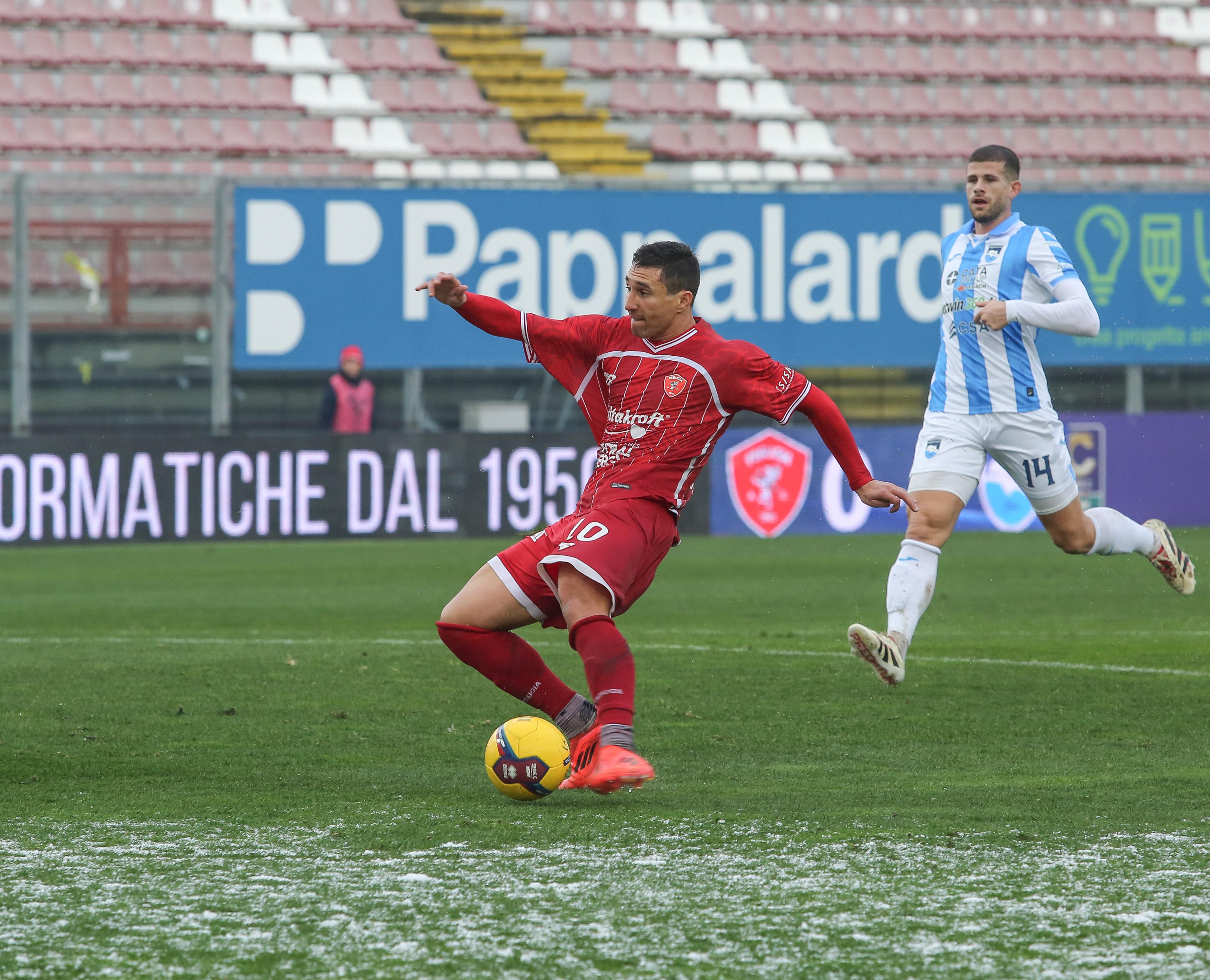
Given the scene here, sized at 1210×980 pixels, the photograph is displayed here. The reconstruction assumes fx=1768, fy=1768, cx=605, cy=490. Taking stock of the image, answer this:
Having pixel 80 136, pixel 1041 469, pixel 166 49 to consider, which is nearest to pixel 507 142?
pixel 166 49

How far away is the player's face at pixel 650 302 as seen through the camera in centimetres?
473

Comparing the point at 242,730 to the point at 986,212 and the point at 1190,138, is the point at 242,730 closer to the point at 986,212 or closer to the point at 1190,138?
the point at 986,212

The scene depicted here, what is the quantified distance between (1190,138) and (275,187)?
12.8m

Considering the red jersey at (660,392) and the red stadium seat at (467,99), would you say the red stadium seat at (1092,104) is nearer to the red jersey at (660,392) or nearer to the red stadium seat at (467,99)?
the red stadium seat at (467,99)

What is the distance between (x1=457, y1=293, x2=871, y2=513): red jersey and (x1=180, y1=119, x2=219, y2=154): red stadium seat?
601 inches

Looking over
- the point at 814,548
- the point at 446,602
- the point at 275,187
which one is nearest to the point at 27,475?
the point at 275,187

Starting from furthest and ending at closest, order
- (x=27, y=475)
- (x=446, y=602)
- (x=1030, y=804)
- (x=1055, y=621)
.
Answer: (x=27, y=475), (x=446, y=602), (x=1055, y=621), (x=1030, y=804)

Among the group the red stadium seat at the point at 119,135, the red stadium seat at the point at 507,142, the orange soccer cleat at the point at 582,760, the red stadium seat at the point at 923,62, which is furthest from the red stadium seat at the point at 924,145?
the orange soccer cleat at the point at 582,760

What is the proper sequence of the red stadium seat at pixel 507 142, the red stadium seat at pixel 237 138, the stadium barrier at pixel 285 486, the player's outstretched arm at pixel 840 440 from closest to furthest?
1. the player's outstretched arm at pixel 840 440
2. the stadium barrier at pixel 285 486
3. the red stadium seat at pixel 237 138
4. the red stadium seat at pixel 507 142

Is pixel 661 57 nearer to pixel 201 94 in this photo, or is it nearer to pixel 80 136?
pixel 201 94

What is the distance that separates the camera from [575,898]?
3.33m

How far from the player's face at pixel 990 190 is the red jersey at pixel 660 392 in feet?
5.57

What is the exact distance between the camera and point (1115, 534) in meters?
6.46

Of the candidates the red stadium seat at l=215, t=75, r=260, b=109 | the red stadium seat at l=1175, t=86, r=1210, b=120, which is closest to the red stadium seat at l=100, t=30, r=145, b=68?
the red stadium seat at l=215, t=75, r=260, b=109
